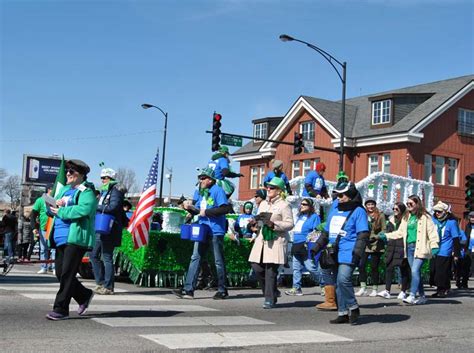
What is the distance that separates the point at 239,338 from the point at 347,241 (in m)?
2.21

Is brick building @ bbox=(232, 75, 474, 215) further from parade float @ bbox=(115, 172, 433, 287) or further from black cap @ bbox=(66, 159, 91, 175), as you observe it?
black cap @ bbox=(66, 159, 91, 175)

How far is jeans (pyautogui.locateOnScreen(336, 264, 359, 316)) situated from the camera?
8.44 meters

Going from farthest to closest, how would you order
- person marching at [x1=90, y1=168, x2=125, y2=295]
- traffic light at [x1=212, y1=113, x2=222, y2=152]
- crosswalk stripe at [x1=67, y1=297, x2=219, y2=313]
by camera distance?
traffic light at [x1=212, y1=113, x2=222, y2=152] < person marching at [x1=90, y1=168, x2=125, y2=295] < crosswalk stripe at [x1=67, y1=297, x2=219, y2=313]

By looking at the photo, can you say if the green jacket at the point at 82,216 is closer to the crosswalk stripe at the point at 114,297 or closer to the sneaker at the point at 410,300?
the crosswalk stripe at the point at 114,297

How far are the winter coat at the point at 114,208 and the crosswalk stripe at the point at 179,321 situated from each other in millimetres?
2732

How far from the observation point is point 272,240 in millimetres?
10008

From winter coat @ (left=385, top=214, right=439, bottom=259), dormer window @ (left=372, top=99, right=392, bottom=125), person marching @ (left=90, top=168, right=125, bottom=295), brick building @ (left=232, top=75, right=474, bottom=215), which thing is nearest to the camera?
person marching @ (left=90, top=168, right=125, bottom=295)

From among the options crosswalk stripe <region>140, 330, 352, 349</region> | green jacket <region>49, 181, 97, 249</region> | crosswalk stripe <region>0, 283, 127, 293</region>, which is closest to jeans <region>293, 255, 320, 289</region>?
crosswalk stripe <region>0, 283, 127, 293</region>

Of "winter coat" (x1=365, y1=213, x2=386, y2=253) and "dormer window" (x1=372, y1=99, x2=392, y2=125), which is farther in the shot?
"dormer window" (x1=372, y1=99, x2=392, y2=125)

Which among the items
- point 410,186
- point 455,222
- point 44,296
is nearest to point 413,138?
point 410,186

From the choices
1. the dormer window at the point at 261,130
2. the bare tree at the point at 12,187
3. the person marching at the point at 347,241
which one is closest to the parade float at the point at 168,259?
the person marching at the point at 347,241

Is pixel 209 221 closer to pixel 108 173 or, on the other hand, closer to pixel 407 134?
pixel 108 173

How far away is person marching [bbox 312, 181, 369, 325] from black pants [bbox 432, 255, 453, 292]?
5387 millimetres

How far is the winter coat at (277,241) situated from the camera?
992cm
